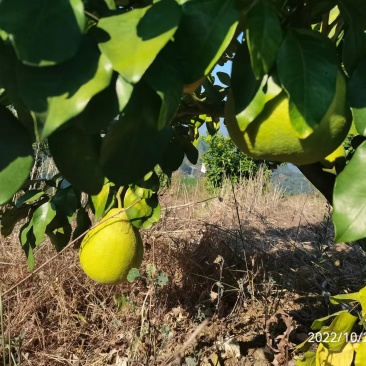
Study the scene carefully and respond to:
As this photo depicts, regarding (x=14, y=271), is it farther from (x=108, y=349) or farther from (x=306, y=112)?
(x=306, y=112)

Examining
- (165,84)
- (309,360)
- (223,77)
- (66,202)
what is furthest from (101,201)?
(165,84)

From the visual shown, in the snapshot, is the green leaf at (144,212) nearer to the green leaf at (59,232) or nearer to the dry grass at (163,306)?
the green leaf at (59,232)

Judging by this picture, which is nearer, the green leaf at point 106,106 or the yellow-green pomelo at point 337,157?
the green leaf at point 106,106

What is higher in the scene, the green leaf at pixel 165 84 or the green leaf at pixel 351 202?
the green leaf at pixel 165 84

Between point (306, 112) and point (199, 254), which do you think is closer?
point (306, 112)

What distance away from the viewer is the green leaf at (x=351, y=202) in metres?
0.44

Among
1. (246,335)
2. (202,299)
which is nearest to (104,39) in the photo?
(246,335)

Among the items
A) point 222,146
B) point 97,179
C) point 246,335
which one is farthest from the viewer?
point 222,146

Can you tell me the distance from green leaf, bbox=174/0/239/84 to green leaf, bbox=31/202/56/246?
0.69 metres

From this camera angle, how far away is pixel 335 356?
759 mm

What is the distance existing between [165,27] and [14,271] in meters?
1.79

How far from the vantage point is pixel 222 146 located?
820 cm

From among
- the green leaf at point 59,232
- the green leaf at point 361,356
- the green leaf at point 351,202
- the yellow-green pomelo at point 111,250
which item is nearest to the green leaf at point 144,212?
the yellow-green pomelo at point 111,250

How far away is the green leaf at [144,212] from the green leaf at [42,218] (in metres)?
0.16
